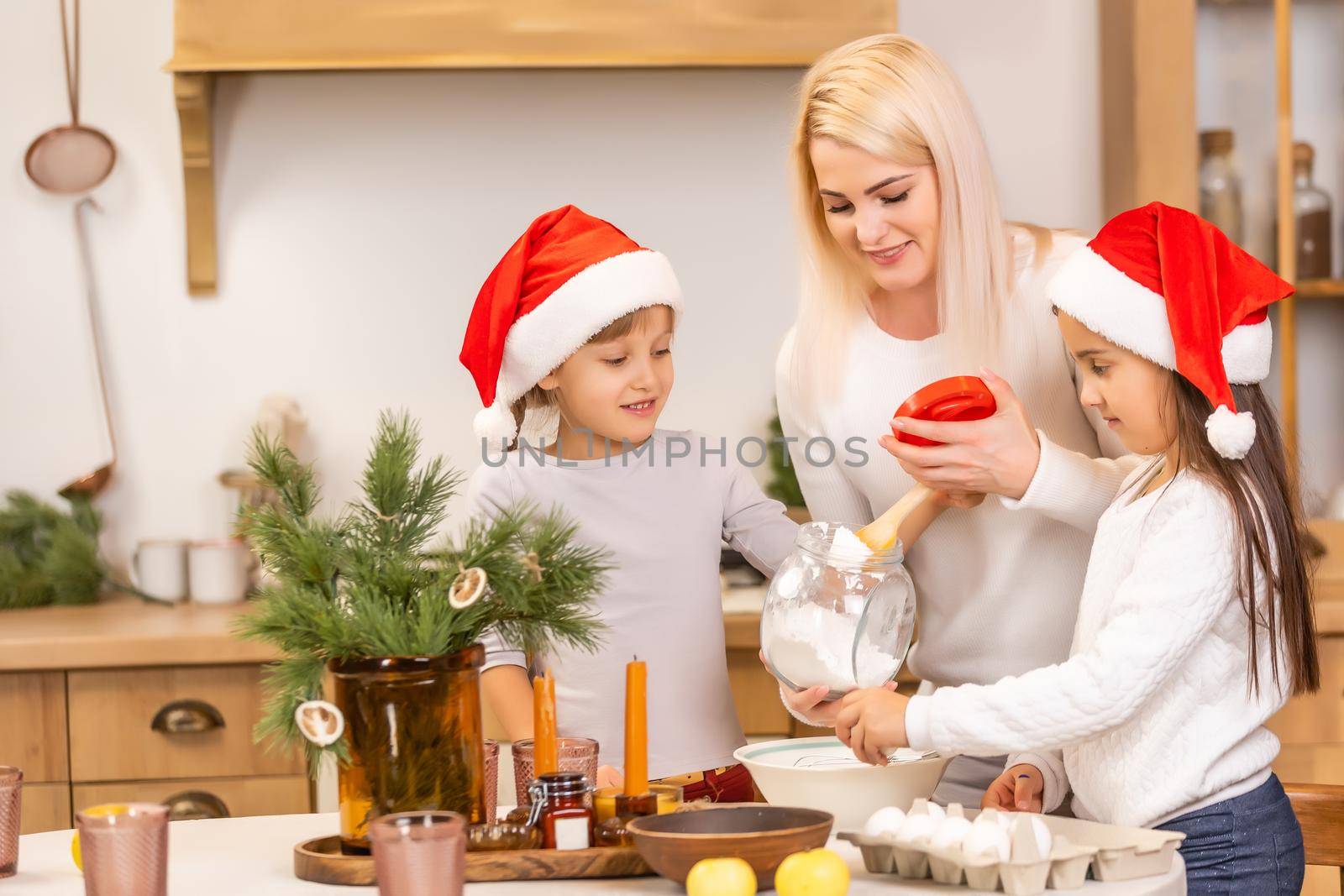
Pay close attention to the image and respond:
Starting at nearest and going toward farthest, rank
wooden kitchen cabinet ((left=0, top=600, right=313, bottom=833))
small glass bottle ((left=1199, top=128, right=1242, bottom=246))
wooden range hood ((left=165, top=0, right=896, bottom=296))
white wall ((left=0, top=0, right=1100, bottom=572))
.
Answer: wooden kitchen cabinet ((left=0, top=600, right=313, bottom=833)), wooden range hood ((left=165, top=0, right=896, bottom=296)), small glass bottle ((left=1199, top=128, right=1242, bottom=246)), white wall ((left=0, top=0, right=1100, bottom=572))

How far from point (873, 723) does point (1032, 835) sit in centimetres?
20

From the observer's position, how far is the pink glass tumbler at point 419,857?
812mm

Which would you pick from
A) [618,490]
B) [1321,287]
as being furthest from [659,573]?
[1321,287]

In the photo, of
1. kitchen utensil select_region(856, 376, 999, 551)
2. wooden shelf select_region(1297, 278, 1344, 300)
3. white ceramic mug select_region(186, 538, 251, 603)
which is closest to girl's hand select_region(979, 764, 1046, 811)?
kitchen utensil select_region(856, 376, 999, 551)

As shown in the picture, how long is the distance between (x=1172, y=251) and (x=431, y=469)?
2.07ft

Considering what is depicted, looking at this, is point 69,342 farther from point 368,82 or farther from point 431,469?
point 431,469

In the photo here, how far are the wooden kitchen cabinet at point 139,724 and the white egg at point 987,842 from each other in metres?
1.43

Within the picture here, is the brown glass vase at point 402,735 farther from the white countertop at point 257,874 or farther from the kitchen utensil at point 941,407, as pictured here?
the kitchen utensil at point 941,407

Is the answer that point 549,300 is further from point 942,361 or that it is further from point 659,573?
point 942,361

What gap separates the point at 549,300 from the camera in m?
1.44

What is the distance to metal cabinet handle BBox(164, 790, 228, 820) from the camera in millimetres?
2127

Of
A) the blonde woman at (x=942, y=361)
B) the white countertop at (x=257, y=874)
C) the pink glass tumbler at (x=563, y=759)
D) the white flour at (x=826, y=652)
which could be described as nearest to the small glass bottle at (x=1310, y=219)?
the blonde woman at (x=942, y=361)

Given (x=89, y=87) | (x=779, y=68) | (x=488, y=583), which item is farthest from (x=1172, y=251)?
(x=89, y=87)

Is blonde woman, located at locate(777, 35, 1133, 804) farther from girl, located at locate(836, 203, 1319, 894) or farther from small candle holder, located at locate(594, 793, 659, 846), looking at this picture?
small candle holder, located at locate(594, 793, 659, 846)
